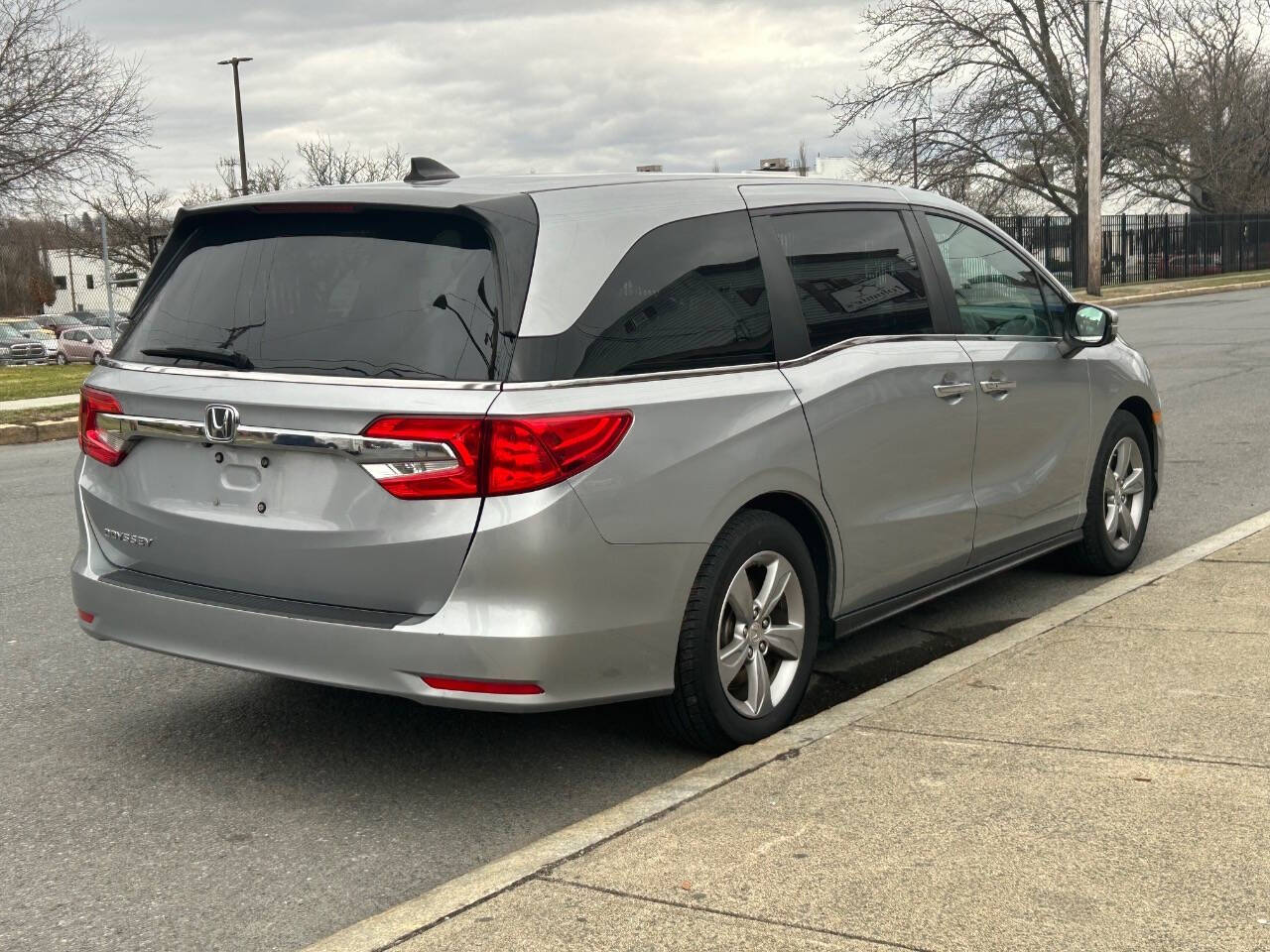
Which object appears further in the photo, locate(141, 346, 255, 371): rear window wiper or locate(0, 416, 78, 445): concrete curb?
locate(0, 416, 78, 445): concrete curb

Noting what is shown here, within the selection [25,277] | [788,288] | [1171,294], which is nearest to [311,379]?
[788,288]

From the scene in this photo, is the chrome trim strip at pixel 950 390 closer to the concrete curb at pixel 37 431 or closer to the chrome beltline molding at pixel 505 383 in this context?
the chrome beltline molding at pixel 505 383

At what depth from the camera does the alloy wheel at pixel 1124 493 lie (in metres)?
6.51

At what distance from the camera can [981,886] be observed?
311 centimetres

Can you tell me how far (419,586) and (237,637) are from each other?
0.61m

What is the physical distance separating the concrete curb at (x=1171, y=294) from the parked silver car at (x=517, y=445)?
2790 cm

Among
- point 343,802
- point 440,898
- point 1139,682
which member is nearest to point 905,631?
point 1139,682

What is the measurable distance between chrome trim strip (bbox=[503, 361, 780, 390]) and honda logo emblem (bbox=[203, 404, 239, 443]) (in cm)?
80

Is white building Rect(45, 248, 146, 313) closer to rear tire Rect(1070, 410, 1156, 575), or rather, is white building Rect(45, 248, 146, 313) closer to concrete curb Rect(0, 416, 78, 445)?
concrete curb Rect(0, 416, 78, 445)

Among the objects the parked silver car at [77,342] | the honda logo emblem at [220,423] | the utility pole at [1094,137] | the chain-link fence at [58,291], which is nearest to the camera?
the honda logo emblem at [220,423]

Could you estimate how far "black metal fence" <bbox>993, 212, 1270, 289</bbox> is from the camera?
42.8 meters

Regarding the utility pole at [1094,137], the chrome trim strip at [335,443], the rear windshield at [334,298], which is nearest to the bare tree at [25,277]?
the utility pole at [1094,137]

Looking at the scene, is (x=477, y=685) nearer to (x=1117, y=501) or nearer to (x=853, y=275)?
(x=853, y=275)

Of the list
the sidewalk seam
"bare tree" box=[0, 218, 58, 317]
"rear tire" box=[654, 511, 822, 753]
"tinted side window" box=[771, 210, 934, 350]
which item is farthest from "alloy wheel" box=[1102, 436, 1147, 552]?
"bare tree" box=[0, 218, 58, 317]
